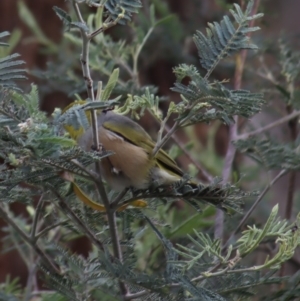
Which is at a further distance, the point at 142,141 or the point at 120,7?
the point at 142,141

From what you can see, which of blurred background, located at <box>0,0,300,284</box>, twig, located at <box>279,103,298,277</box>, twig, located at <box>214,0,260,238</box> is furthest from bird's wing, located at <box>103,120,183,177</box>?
blurred background, located at <box>0,0,300,284</box>

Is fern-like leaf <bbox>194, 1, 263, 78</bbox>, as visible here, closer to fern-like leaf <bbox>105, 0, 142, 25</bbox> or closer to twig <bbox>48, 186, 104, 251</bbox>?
fern-like leaf <bbox>105, 0, 142, 25</bbox>

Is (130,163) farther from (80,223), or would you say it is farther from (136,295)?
(136,295)

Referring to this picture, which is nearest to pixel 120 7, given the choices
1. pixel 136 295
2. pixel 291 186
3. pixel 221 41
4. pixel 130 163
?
pixel 221 41

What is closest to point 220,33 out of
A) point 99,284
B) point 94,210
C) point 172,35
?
point 94,210

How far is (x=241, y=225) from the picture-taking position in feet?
5.18

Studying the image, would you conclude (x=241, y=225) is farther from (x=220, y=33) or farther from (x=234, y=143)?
(x=220, y=33)

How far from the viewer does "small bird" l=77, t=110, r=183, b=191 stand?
133cm

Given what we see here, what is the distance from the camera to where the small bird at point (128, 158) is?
1325mm

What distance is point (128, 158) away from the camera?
4.55ft

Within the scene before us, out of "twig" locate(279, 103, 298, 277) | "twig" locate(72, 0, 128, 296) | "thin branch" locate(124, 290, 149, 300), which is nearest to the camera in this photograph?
"twig" locate(72, 0, 128, 296)

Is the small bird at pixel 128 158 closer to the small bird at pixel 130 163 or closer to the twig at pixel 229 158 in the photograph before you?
the small bird at pixel 130 163

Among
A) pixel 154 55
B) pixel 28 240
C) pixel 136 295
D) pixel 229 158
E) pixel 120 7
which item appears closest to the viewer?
pixel 120 7

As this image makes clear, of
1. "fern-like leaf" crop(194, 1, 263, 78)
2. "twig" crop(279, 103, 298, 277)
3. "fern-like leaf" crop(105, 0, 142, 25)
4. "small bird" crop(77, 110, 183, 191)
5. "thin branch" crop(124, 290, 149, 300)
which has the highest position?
"fern-like leaf" crop(105, 0, 142, 25)
